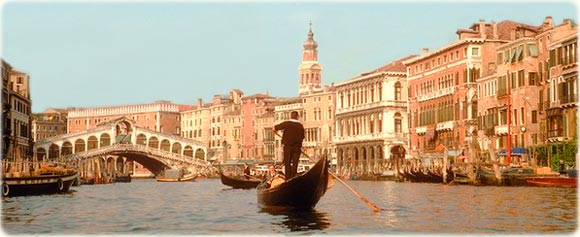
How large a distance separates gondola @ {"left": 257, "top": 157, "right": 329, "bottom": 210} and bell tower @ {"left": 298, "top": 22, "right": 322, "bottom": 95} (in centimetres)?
7784

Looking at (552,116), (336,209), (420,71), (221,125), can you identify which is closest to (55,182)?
→ (336,209)

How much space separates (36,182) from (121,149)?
4121 centimetres

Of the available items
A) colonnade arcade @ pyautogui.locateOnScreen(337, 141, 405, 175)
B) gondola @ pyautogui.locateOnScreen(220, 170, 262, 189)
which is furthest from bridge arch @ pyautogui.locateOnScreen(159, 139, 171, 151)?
gondola @ pyautogui.locateOnScreen(220, 170, 262, 189)

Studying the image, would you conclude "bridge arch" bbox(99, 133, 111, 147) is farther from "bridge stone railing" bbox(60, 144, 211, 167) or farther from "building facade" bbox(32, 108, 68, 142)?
"building facade" bbox(32, 108, 68, 142)

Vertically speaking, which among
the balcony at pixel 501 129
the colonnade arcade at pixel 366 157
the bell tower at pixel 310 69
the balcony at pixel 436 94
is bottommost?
the colonnade arcade at pixel 366 157

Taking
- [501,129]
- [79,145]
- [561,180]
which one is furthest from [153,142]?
[561,180]

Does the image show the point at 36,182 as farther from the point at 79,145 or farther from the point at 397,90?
the point at 79,145

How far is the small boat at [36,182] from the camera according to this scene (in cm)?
2783

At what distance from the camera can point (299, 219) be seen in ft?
52.6

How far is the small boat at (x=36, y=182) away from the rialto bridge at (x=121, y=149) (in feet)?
103

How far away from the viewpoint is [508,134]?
40.8m

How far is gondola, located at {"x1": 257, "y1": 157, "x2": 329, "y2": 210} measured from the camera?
16.9 metres

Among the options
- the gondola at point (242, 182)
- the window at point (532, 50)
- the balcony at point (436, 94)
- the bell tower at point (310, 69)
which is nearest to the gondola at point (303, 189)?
the gondola at point (242, 182)

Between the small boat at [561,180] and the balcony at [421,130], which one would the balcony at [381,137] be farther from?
the small boat at [561,180]
